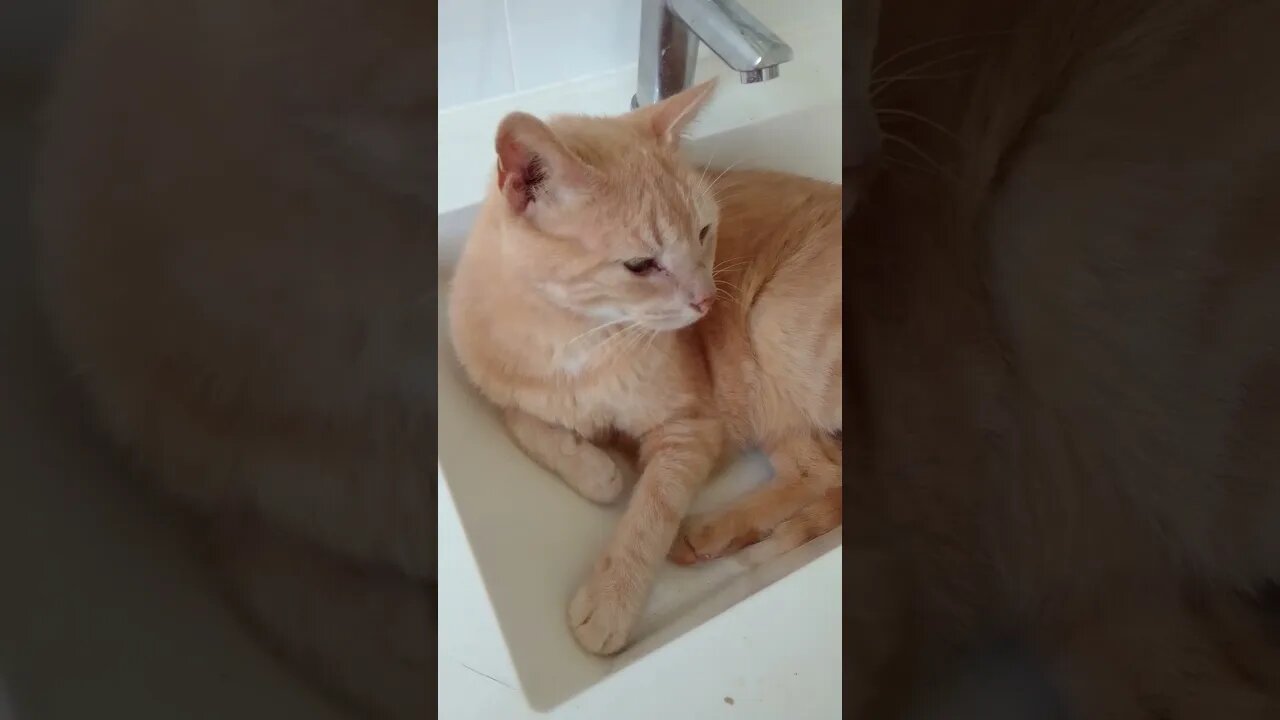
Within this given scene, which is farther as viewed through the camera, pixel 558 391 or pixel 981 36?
pixel 558 391

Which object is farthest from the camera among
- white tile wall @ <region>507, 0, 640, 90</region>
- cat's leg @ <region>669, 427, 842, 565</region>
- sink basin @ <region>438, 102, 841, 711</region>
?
white tile wall @ <region>507, 0, 640, 90</region>

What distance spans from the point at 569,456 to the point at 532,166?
0.20 metres

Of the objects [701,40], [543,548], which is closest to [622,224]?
[701,40]

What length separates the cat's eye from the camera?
1.93ft

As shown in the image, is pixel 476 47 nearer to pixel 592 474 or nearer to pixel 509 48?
pixel 509 48

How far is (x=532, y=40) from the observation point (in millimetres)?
641

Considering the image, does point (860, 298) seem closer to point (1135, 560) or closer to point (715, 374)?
point (1135, 560)

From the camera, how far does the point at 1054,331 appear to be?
234 millimetres

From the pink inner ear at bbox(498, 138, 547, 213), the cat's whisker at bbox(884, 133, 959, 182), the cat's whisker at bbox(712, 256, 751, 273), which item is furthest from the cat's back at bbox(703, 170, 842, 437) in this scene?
the cat's whisker at bbox(884, 133, 959, 182)
